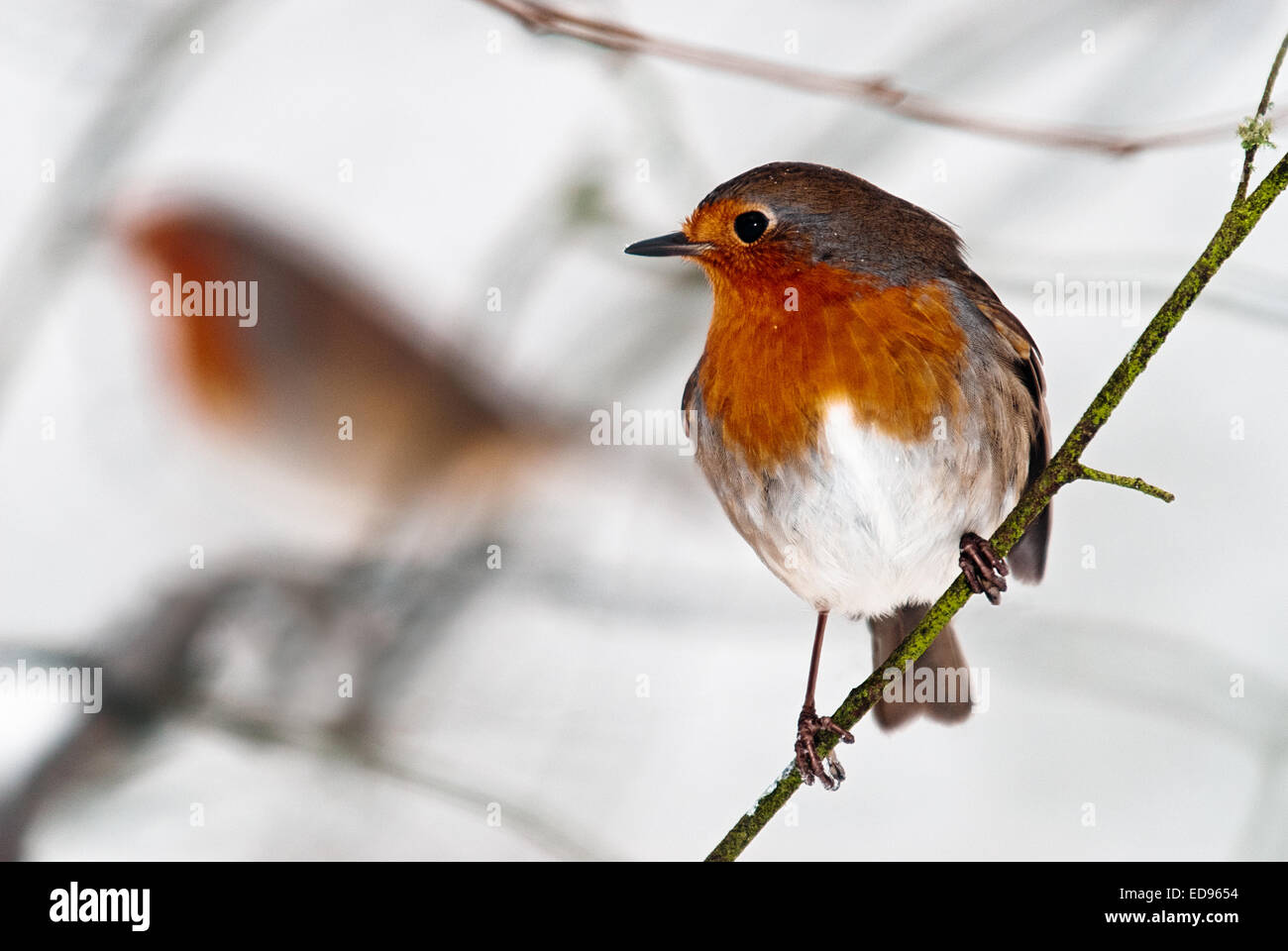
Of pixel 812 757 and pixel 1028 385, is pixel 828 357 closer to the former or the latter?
pixel 1028 385

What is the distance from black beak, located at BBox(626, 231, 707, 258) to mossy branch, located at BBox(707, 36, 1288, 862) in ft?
2.48

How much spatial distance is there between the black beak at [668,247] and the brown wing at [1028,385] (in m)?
0.47

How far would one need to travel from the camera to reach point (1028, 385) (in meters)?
1.96

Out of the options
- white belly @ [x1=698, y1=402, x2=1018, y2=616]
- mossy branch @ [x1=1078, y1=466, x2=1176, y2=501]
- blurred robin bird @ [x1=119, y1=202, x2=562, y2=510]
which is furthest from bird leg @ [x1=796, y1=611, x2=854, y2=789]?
blurred robin bird @ [x1=119, y1=202, x2=562, y2=510]

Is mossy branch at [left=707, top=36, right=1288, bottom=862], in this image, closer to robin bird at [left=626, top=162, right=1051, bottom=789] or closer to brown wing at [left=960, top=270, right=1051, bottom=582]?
robin bird at [left=626, top=162, right=1051, bottom=789]

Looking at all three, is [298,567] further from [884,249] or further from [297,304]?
[884,249]

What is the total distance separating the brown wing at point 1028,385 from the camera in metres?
1.94

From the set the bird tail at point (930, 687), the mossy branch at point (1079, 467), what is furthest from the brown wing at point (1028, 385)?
the mossy branch at point (1079, 467)

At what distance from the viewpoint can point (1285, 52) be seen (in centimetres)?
108

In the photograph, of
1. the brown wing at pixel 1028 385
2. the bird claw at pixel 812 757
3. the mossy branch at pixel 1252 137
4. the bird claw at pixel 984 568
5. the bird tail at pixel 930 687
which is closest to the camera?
the mossy branch at pixel 1252 137

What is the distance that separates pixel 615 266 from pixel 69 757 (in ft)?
4.10
